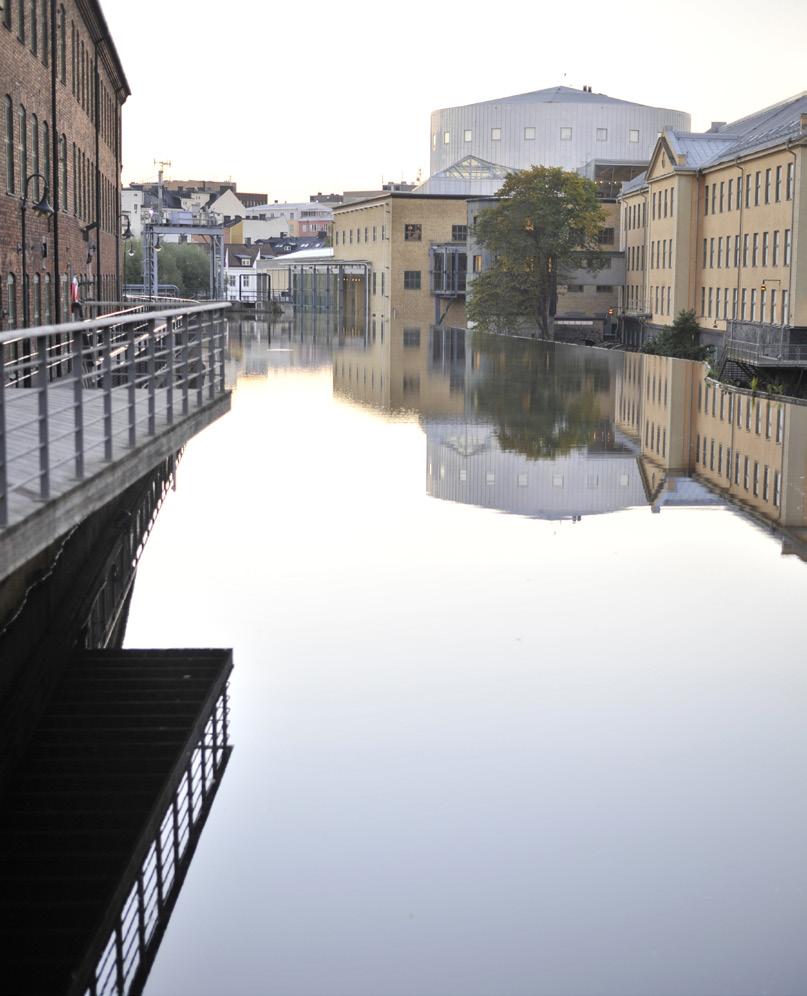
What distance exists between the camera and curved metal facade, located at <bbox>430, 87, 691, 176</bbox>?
112 metres

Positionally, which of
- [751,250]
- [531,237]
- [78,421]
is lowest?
[78,421]

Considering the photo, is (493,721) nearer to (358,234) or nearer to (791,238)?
(791,238)

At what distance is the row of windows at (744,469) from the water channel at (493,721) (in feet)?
0.30

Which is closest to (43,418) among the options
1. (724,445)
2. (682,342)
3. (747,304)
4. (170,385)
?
(170,385)

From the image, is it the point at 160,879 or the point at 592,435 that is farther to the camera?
the point at 592,435

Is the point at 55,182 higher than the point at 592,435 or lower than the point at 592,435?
higher

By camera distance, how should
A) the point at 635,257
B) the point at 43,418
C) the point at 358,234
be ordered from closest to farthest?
the point at 43,418, the point at 635,257, the point at 358,234

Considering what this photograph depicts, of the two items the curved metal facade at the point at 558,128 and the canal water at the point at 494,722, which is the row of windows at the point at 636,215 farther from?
the canal water at the point at 494,722

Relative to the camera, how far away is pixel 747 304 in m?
56.1

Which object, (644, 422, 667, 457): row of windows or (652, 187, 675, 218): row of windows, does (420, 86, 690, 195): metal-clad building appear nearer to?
(652, 187, 675, 218): row of windows

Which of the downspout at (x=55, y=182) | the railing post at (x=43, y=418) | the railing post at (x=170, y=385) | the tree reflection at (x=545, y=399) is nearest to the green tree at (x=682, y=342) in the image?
the tree reflection at (x=545, y=399)

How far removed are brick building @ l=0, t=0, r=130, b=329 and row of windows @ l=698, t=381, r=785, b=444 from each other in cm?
1270

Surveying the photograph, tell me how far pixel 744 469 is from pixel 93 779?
14439 millimetres

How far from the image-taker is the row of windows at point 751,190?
51.6 m
